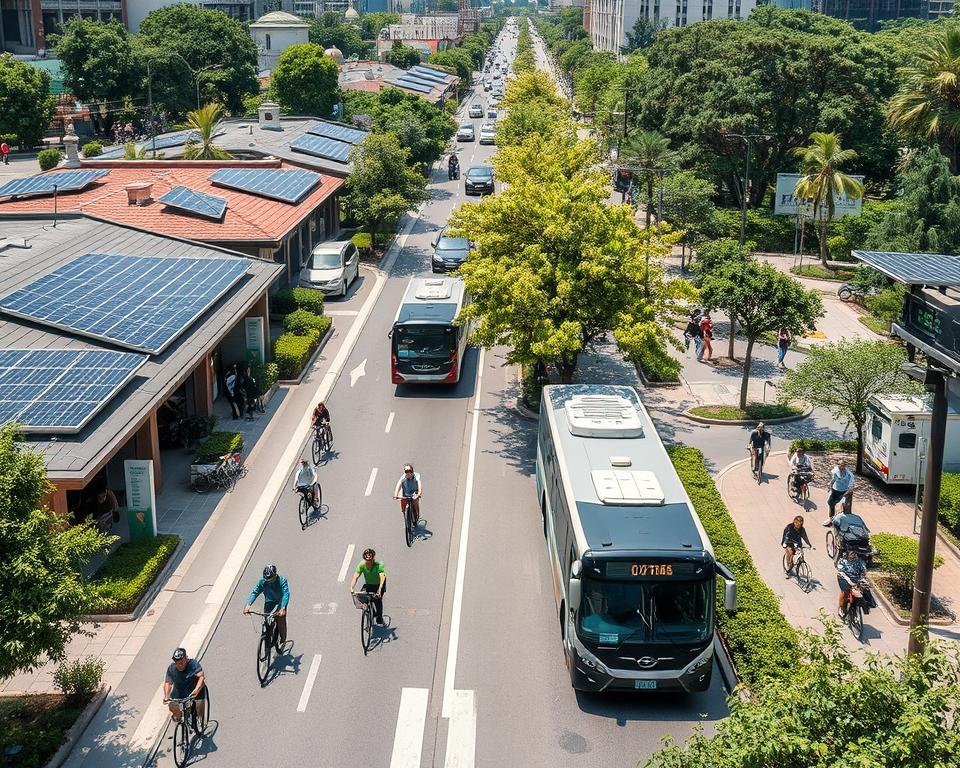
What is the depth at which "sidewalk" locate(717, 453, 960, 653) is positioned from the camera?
19516 mm

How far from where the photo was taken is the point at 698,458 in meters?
25.3

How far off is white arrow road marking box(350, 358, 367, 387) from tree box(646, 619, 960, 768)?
81.7 feet

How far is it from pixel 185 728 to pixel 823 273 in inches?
1686

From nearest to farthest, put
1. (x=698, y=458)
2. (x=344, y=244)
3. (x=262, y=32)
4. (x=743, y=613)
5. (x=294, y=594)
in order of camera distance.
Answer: (x=743, y=613) → (x=294, y=594) → (x=698, y=458) → (x=344, y=244) → (x=262, y=32)

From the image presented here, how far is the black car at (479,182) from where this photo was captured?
66.6 metres

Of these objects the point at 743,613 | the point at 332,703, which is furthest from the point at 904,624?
the point at 332,703

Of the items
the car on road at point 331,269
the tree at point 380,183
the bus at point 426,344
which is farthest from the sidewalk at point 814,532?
the tree at point 380,183

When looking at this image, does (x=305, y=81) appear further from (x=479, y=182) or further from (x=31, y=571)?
(x=31, y=571)

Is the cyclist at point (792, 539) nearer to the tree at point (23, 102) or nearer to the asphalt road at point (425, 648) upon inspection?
the asphalt road at point (425, 648)

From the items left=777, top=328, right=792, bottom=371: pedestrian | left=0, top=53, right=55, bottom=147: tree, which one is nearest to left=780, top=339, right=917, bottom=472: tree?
left=777, top=328, right=792, bottom=371: pedestrian

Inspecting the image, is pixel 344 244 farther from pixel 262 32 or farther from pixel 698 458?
pixel 262 32

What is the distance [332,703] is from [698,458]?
12069 mm

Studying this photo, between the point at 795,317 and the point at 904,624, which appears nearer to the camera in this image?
the point at 904,624

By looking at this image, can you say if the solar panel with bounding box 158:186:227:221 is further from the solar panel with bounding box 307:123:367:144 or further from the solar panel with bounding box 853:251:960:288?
the solar panel with bounding box 853:251:960:288
